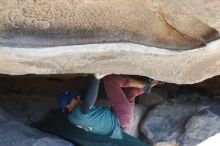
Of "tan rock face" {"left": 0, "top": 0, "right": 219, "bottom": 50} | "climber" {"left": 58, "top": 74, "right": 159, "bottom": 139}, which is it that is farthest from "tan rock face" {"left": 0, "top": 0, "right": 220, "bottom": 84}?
"climber" {"left": 58, "top": 74, "right": 159, "bottom": 139}

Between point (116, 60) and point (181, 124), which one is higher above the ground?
point (116, 60)

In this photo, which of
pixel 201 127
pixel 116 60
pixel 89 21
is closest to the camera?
pixel 89 21

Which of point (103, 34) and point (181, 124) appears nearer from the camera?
point (103, 34)

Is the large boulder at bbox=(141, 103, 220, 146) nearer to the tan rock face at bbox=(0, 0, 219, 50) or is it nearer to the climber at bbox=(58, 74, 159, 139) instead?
the climber at bbox=(58, 74, 159, 139)

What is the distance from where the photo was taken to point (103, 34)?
3.57 ft

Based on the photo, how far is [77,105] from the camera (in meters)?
1.73

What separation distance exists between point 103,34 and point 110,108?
0.82 meters

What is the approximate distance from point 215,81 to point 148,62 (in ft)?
2.78

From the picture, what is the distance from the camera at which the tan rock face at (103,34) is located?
1.03 m

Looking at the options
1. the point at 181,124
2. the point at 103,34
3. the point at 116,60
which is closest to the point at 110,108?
the point at 181,124

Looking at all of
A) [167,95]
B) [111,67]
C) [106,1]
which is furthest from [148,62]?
[167,95]

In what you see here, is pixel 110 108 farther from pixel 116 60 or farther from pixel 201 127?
pixel 116 60

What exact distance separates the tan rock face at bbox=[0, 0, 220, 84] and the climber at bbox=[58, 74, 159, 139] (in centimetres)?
45

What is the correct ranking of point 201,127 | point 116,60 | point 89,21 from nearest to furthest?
point 89,21, point 116,60, point 201,127
